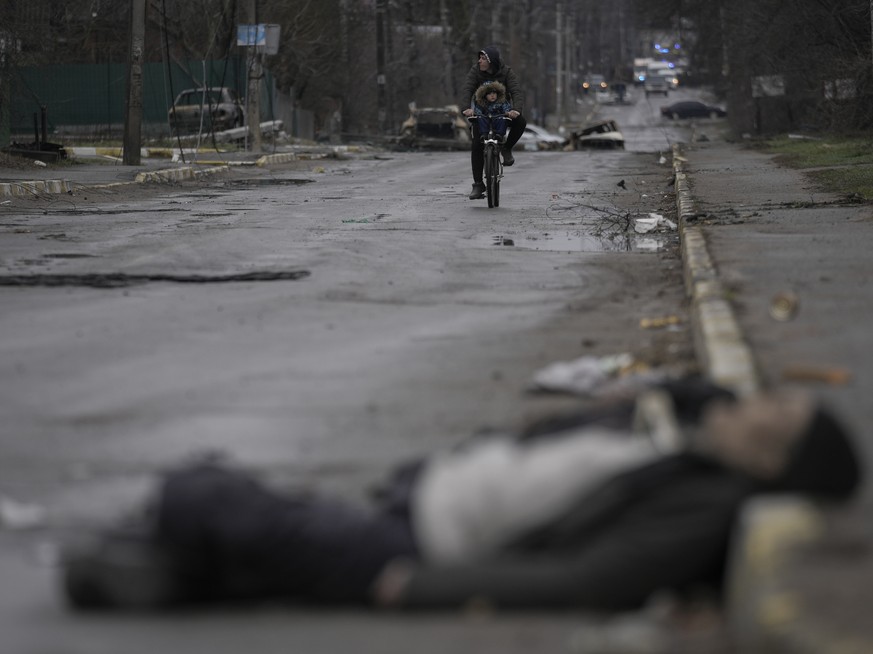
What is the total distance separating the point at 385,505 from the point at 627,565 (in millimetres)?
875

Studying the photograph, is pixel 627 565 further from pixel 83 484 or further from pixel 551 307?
pixel 551 307

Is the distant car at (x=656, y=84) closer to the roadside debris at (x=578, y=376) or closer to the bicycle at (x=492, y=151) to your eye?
the bicycle at (x=492, y=151)

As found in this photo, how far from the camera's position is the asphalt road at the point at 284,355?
3770 mm

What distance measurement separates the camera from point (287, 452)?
17.9 ft

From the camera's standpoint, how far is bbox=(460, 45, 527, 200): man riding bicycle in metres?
16.9

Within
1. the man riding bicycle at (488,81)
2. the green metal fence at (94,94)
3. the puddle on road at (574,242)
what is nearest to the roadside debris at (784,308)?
the puddle on road at (574,242)

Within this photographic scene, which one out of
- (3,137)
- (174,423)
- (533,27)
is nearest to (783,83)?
(3,137)

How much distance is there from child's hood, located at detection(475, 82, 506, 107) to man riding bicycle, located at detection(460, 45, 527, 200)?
0.31ft

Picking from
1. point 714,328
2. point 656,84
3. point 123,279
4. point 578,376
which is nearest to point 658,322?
point 714,328

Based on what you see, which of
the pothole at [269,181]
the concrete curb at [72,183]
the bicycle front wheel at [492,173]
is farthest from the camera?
the pothole at [269,181]

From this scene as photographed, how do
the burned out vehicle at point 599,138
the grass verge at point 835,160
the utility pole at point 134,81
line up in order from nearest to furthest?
1. the grass verge at point 835,160
2. the utility pole at point 134,81
3. the burned out vehicle at point 599,138

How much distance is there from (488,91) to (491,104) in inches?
6.1

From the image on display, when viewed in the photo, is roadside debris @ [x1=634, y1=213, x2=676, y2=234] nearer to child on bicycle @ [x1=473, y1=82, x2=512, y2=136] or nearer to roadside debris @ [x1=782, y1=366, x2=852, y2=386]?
child on bicycle @ [x1=473, y1=82, x2=512, y2=136]

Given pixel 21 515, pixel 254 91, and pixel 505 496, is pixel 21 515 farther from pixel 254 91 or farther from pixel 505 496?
pixel 254 91
